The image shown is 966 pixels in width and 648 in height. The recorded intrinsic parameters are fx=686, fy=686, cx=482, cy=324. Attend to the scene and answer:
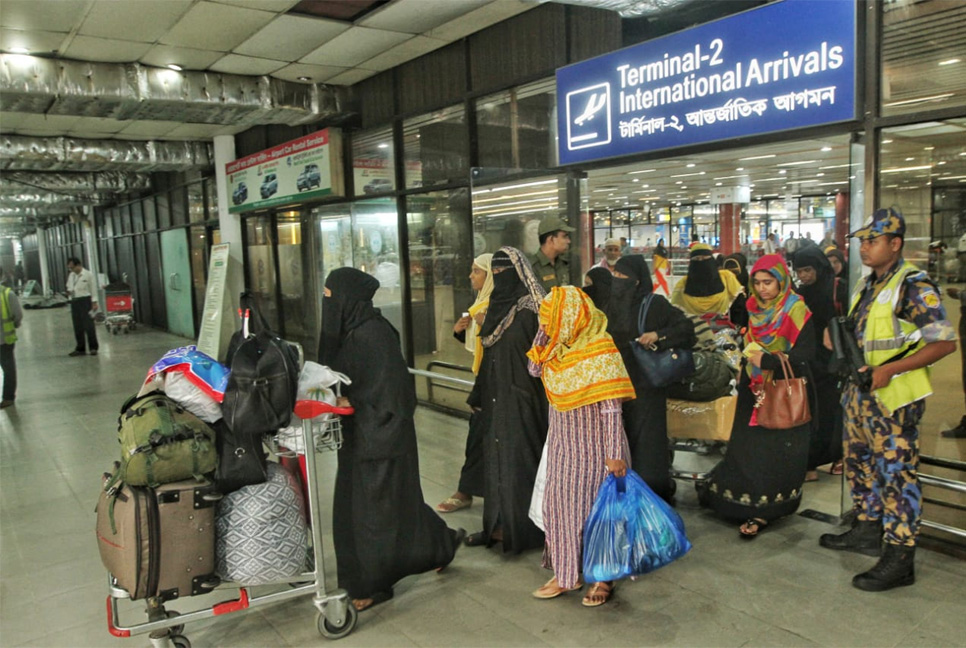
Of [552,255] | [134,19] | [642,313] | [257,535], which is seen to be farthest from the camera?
[134,19]

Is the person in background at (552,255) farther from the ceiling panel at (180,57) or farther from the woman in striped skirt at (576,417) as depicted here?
the ceiling panel at (180,57)

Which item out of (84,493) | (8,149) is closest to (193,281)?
(8,149)

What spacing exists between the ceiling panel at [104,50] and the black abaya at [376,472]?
15.7 ft

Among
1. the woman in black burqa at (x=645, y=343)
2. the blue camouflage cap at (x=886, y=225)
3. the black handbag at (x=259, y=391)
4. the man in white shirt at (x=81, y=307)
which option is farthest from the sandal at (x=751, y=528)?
the man in white shirt at (x=81, y=307)

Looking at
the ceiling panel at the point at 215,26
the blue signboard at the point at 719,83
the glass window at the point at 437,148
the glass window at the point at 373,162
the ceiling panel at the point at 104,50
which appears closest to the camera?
the blue signboard at the point at 719,83

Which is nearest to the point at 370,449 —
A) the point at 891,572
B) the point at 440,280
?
the point at 891,572

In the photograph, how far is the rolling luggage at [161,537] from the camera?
2375 mm

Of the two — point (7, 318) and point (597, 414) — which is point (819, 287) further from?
point (7, 318)

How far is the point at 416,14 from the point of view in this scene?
18.0ft

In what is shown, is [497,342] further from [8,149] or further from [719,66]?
[8,149]

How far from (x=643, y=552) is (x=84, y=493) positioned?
4.05 metres

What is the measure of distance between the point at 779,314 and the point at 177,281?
43.4ft

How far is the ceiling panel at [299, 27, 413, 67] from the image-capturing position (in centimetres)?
600

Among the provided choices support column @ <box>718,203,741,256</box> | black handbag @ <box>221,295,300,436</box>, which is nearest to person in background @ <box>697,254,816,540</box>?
black handbag @ <box>221,295,300,436</box>
